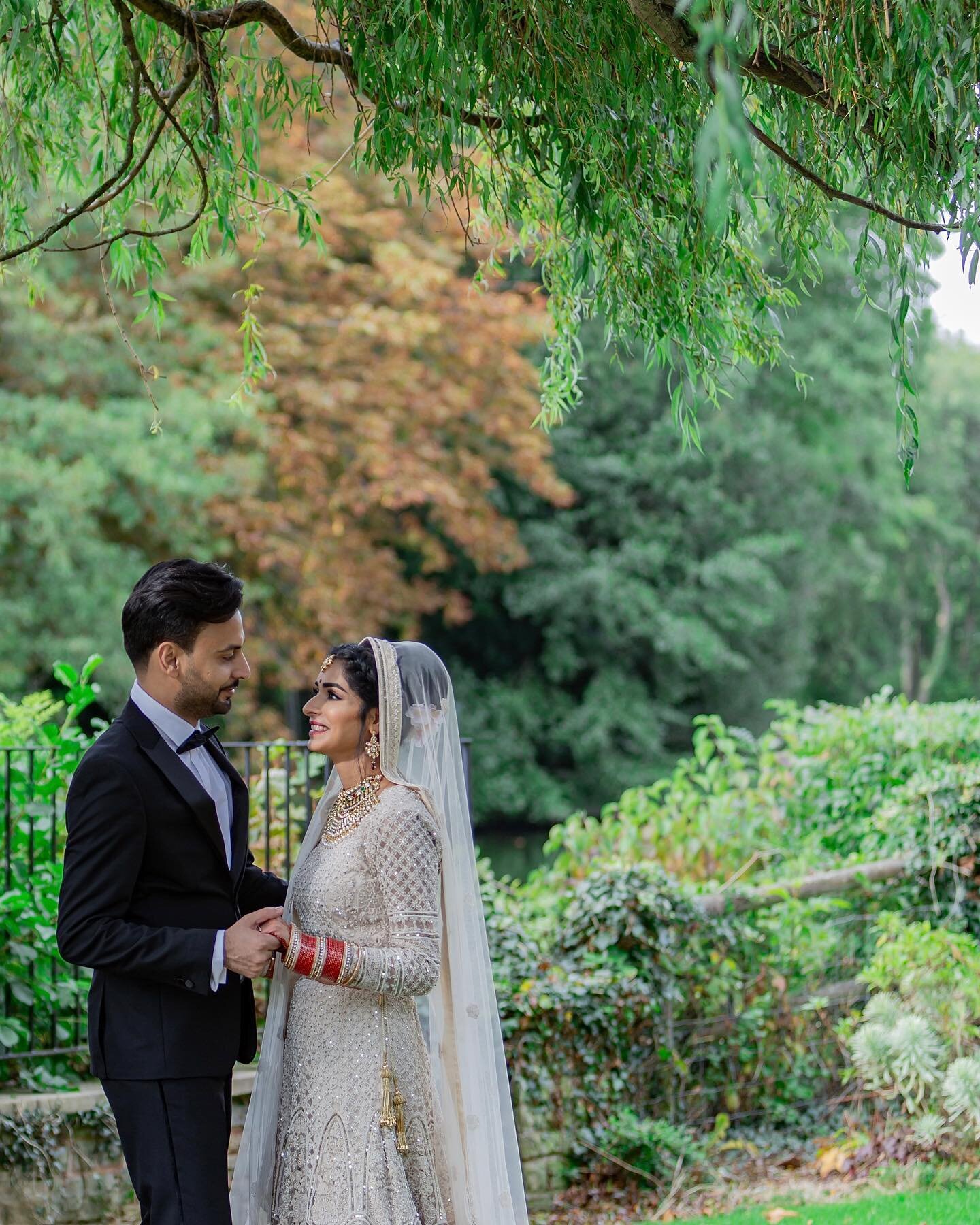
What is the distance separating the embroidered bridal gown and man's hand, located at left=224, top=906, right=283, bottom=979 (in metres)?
0.22

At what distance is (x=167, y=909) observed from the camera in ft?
9.96

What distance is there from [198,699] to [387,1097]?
38.9 inches

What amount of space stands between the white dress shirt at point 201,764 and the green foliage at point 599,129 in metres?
1.42

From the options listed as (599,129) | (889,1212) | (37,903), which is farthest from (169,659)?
(889,1212)

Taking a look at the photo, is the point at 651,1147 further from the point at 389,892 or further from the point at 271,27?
the point at 271,27

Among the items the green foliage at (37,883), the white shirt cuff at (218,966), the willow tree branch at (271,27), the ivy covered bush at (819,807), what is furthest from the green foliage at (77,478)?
the white shirt cuff at (218,966)

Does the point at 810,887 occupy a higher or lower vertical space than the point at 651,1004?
higher

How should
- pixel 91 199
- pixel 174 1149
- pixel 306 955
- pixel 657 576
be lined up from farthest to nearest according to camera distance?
pixel 657 576 → pixel 91 199 → pixel 306 955 → pixel 174 1149

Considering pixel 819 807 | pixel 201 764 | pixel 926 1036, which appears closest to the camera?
pixel 201 764

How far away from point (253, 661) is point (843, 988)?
8.02 m

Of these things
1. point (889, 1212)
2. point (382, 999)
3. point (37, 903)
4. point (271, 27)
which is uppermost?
Result: point (271, 27)

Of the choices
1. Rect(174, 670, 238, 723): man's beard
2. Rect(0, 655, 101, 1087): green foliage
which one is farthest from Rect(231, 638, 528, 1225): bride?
Rect(0, 655, 101, 1087): green foliage

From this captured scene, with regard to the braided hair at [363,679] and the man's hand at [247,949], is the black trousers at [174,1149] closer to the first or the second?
the man's hand at [247,949]

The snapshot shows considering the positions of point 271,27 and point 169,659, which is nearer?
point 169,659
